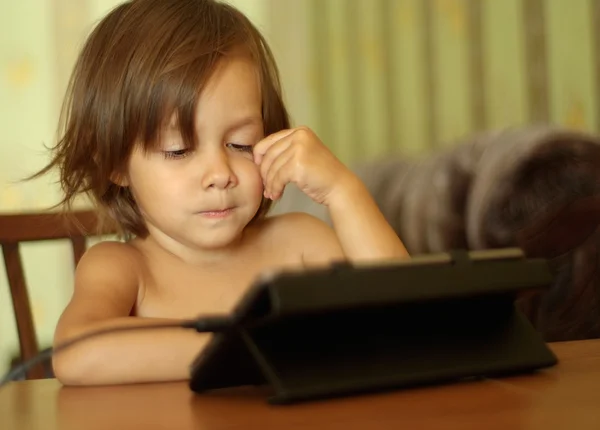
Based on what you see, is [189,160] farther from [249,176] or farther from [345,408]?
[345,408]

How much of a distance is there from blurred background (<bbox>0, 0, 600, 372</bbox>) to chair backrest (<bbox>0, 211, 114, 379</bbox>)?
106 centimetres

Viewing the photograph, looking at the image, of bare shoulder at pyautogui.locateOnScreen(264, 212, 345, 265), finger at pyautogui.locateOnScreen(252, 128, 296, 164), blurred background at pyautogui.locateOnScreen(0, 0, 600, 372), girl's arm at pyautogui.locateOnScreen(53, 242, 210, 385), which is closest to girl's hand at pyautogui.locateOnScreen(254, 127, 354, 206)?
finger at pyautogui.locateOnScreen(252, 128, 296, 164)

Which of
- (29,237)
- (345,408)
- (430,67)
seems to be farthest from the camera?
(430,67)

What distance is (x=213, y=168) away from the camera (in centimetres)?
91

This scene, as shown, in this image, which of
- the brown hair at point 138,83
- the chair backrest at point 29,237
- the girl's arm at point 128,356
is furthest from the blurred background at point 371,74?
the girl's arm at point 128,356

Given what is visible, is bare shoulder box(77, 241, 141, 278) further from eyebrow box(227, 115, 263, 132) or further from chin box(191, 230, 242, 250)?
eyebrow box(227, 115, 263, 132)

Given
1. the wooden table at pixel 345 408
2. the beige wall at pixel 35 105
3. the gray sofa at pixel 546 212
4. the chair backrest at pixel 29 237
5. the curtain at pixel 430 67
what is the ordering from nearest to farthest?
1. the wooden table at pixel 345 408
2. the gray sofa at pixel 546 212
3. the chair backrest at pixel 29 237
4. the curtain at pixel 430 67
5. the beige wall at pixel 35 105

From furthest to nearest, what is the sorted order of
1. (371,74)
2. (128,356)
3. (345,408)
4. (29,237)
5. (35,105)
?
(35,105) → (371,74) → (29,237) → (128,356) → (345,408)

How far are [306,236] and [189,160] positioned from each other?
254 mm

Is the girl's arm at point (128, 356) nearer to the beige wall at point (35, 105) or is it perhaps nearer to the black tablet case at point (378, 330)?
the black tablet case at point (378, 330)

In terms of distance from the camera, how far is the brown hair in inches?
36.9

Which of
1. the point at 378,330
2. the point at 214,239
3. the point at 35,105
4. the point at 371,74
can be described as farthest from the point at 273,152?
the point at 35,105

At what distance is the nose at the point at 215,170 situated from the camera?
912 millimetres

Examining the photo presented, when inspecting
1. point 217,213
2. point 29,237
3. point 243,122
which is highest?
point 243,122
